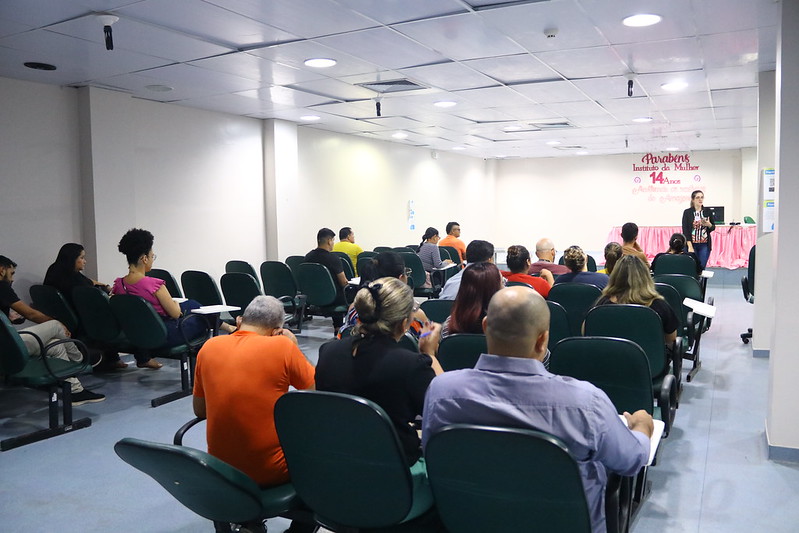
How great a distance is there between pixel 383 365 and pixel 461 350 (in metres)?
0.82

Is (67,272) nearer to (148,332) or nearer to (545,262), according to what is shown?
(148,332)

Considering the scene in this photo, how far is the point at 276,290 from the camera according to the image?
→ 729cm

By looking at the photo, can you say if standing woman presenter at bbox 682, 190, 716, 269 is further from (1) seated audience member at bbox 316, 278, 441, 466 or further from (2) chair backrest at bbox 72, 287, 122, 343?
(1) seated audience member at bbox 316, 278, 441, 466

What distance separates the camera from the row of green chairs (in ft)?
5.17

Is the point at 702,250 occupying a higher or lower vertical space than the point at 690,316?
higher

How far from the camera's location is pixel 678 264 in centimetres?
683

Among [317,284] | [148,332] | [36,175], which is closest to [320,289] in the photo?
[317,284]

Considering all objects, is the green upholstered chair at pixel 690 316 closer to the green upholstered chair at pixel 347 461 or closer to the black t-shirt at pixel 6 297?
the green upholstered chair at pixel 347 461

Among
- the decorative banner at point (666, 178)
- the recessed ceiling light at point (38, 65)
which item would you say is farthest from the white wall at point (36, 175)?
the decorative banner at point (666, 178)

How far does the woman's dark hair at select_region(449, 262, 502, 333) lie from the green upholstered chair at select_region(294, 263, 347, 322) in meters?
3.39

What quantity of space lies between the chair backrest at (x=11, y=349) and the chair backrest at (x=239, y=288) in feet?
8.04

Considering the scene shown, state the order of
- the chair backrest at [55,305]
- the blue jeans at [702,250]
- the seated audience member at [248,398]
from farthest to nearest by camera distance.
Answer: the blue jeans at [702,250] → the chair backrest at [55,305] → the seated audience member at [248,398]

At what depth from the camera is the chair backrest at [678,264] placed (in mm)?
6801

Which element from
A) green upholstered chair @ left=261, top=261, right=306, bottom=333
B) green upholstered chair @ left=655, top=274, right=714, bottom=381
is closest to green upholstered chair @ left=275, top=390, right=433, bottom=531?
green upholstered chair @ left=655, top=274, right=714, bottom=381
